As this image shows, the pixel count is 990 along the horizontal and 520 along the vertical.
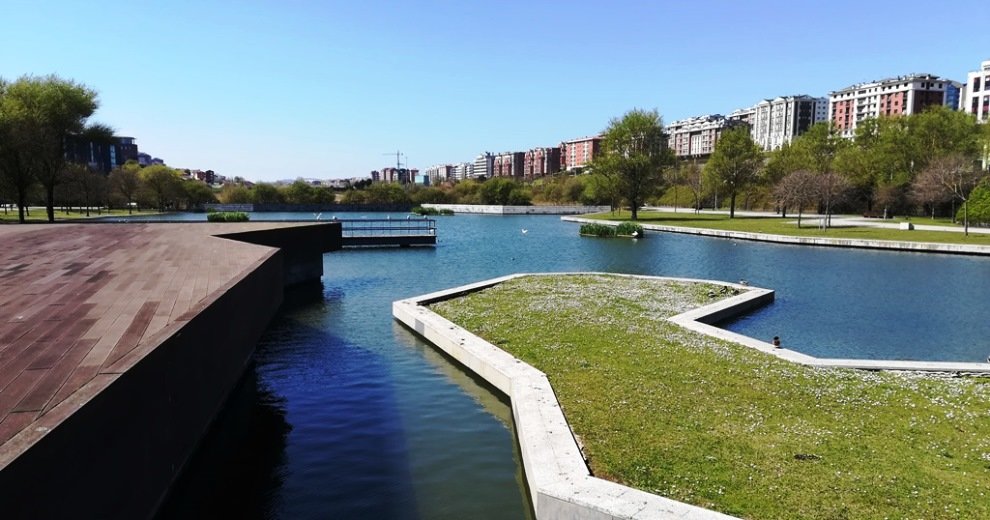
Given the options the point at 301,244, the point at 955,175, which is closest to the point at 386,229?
the point at 301,244

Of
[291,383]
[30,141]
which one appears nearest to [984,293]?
[291,383]

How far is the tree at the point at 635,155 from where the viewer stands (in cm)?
7662

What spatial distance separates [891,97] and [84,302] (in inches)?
7061

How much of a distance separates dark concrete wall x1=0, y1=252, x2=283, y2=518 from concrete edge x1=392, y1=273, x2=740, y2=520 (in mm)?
4602

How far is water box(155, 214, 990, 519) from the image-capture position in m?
8.82

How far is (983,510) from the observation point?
690 cm

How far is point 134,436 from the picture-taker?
20.1 feet

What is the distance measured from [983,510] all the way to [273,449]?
33.7 feet

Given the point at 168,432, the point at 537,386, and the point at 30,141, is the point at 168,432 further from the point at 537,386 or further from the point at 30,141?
the point at 30,141

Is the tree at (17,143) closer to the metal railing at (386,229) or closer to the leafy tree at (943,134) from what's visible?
the metal railing at (386,229)

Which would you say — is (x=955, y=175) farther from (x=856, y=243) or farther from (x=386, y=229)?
(x=386, y=229)

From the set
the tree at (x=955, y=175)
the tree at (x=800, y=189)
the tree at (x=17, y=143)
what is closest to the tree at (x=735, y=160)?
the tree at (x=800, y=189)

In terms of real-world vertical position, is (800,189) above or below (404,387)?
above

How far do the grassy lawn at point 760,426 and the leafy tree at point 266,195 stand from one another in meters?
145
